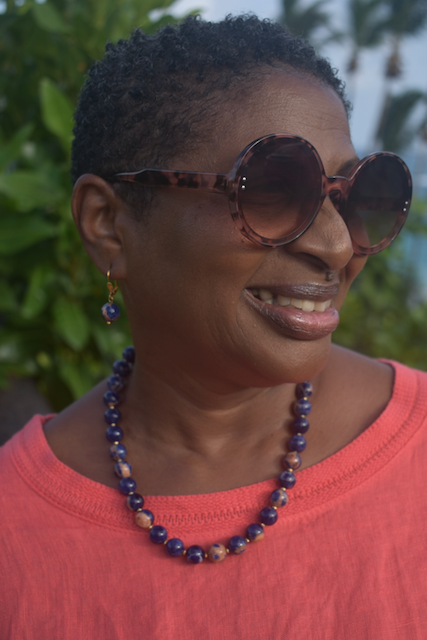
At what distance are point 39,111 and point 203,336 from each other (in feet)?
10.8

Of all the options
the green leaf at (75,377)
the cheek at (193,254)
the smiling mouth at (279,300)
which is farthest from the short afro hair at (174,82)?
the green leaf at (75,377)

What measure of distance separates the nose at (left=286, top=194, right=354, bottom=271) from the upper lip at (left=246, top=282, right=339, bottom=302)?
0.08 metres

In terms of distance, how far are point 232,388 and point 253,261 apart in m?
0.46

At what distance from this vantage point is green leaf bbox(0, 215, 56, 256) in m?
3.52

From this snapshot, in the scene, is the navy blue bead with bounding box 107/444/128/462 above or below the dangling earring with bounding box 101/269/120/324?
below

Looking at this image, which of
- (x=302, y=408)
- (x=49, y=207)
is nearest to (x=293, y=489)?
(x=302, y=408)

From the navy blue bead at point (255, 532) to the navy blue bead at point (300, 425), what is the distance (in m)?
0.35

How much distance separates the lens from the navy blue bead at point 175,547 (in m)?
1.68

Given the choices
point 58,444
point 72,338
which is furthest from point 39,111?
point 58,444

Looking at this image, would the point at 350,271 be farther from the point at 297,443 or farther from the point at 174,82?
the point at 174,82

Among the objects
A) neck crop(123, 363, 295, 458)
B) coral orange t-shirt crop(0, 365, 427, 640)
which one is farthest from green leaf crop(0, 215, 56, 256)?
coral orange t-shirt crop(0, 365, 427, 640)

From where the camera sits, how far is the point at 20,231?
353 cm

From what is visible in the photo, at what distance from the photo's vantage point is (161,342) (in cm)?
184

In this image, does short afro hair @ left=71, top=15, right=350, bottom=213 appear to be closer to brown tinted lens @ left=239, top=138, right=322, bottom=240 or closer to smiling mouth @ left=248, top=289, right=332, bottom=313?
brown tinted lens @ left=239, top=138, right=322, bottom=240
